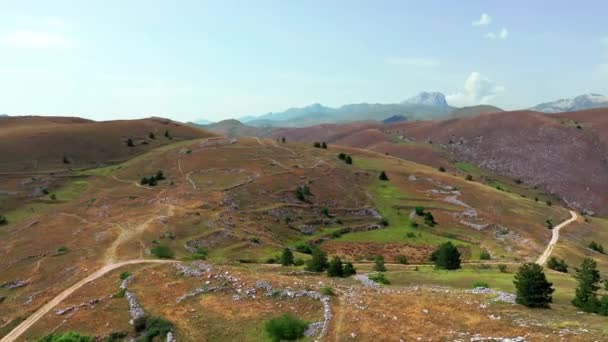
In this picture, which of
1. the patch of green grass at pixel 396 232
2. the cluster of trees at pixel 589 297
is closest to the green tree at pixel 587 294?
the cluster of trees at pixel 589 297

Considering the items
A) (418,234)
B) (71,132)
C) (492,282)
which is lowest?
(418,234)

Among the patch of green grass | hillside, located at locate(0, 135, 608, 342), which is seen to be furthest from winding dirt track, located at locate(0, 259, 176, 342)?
the patch of green grass

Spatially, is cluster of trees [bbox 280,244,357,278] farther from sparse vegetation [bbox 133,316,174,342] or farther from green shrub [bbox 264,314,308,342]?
sparse vegetation [bbox 133,316,174,342]

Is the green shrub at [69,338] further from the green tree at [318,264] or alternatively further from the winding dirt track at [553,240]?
the winding dirt track at [553,240]

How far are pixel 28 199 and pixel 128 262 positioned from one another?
59339 mm

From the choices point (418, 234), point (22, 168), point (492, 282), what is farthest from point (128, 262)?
point (22, 168)

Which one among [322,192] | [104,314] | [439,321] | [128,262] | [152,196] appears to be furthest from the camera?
[322,192]

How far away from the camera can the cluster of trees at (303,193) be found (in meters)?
71.2

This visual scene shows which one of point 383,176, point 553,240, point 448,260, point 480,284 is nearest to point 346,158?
point 383,176

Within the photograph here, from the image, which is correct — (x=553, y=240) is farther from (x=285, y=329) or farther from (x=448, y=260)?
(x=285, y=329)

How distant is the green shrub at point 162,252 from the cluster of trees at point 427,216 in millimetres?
42343

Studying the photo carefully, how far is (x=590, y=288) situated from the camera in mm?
24422

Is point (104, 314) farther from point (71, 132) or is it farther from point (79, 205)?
point (71, 132)

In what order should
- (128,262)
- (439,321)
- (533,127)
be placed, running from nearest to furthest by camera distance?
(439,321) < (128,262) < (533,127)
